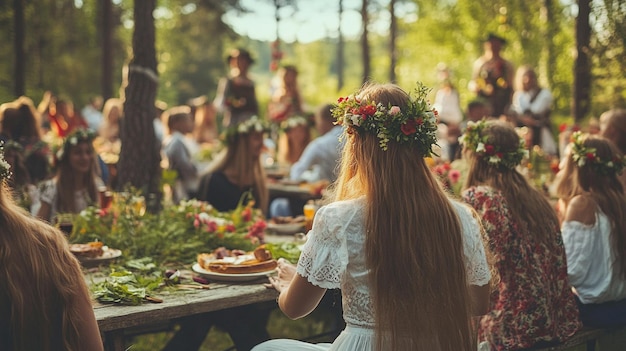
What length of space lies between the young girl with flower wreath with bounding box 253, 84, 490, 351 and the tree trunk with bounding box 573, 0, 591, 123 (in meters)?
7.90

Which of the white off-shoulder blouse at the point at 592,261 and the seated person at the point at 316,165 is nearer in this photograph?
the white off-shoulder blouse at the point at 592,261

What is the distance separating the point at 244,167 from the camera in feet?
20.1

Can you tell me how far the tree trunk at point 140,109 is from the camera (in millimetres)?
6184

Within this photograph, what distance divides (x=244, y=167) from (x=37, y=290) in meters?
3.85

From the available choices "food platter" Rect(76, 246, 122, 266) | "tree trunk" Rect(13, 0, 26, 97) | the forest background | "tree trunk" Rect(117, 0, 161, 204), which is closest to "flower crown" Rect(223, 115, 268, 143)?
"tree trunk" Rect(117, 0, 161, 204)

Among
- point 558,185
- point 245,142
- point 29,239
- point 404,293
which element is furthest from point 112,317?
point 245,142

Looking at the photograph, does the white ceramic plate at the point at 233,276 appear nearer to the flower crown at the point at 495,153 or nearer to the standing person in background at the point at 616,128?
the flower crown at the point at 495,153

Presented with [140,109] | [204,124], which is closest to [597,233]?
[140,109]

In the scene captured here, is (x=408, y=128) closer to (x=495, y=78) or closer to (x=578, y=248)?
(x=578, y=248)

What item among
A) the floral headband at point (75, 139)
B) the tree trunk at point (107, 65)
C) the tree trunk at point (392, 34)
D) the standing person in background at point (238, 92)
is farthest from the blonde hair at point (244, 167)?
the tree trunk at point (392, 34)

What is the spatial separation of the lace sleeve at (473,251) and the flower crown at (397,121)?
29cm

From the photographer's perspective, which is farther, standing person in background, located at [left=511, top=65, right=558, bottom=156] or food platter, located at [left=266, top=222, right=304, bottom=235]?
standing person in background, located at [left=511, top=65, right=558, bottom=156]

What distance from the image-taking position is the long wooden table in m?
3.02

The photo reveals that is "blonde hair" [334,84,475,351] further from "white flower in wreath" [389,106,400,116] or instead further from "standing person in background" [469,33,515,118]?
"standing person in background" [469,33,515,118]
